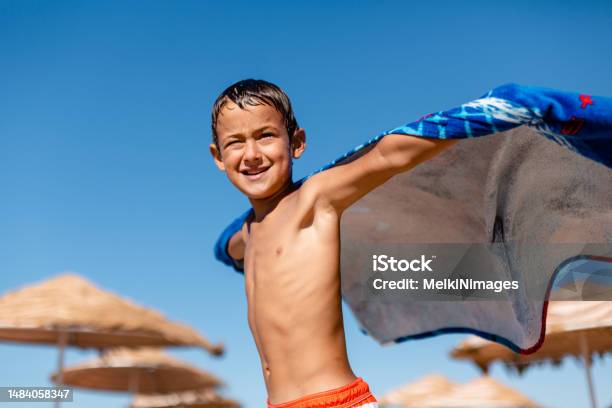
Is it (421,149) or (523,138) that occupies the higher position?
(523,138)

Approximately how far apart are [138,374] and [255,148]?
1068 cm

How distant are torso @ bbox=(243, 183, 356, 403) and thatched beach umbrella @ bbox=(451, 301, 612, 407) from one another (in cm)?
483

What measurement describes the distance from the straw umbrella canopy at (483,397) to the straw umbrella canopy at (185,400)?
422 centimetres

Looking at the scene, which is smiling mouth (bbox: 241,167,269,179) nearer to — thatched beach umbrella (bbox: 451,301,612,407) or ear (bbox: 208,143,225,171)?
ear (bbox: 208,143,225,171)

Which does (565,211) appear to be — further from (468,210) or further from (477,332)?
(477,332)

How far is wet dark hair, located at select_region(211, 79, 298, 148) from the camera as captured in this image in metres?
2.39

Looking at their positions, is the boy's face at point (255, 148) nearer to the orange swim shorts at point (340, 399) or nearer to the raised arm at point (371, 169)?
the raised arm at point (371, 169)

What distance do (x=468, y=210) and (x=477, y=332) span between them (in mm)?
691

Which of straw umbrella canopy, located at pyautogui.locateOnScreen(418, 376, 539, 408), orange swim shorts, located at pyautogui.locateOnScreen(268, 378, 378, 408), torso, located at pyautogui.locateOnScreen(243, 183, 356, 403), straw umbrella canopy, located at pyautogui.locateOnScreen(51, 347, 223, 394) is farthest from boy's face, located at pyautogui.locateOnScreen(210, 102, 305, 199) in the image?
straw umbrella canopy, located at pyautogui.locateOnScreen(418, 376, 539, 408)

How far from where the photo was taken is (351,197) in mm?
2307

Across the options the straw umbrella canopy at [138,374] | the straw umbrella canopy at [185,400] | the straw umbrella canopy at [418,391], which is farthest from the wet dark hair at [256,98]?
the straw umbrella canopy at [418,391]

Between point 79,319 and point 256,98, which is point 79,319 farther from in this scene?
point 256,98

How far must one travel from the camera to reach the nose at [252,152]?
7.70 ft

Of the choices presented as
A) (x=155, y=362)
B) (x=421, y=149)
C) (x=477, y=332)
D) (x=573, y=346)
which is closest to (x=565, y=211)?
(x=477, y=332)
